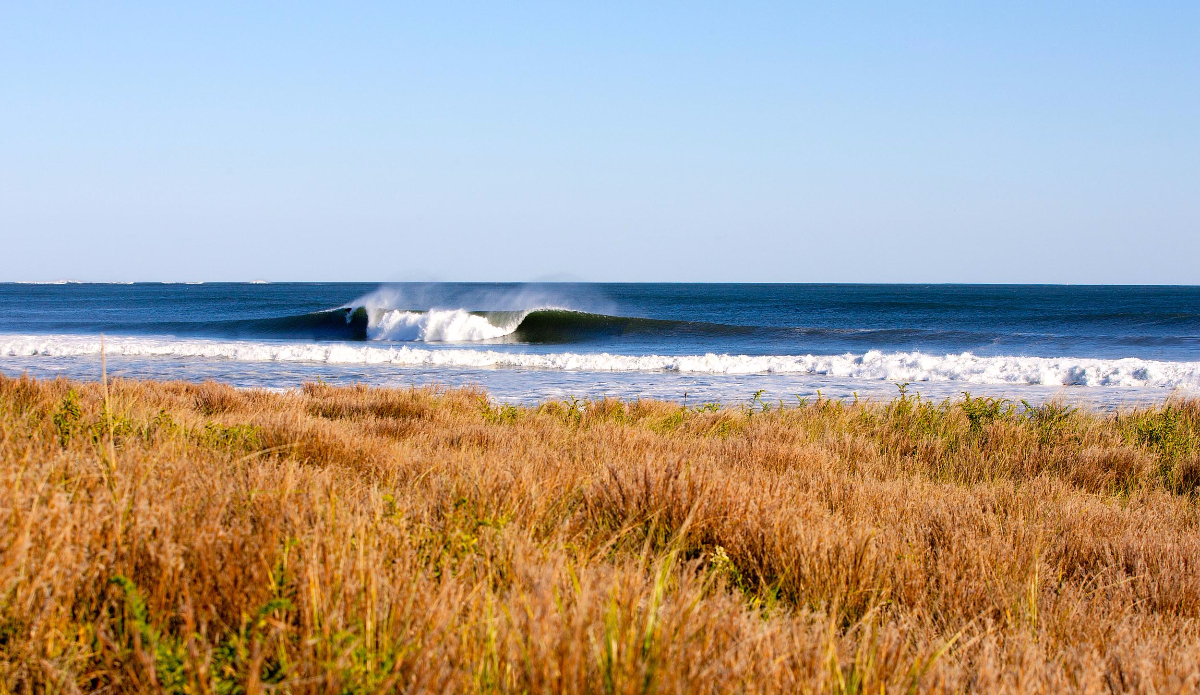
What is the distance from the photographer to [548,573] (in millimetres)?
2004

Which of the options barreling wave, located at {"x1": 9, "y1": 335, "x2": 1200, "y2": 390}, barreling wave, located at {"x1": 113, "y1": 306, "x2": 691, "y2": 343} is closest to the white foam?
barreling wave, located at {"x1": 113, "y1": 306, "x2": 691, "y2": 343}

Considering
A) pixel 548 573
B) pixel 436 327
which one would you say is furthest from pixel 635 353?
pixel 548 573

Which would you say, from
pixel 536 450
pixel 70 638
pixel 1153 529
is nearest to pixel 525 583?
pixel 70 638

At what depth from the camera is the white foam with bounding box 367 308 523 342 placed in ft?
104

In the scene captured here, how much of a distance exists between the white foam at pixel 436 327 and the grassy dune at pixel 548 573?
2624cm

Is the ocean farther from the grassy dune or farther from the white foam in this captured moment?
the grassy dune

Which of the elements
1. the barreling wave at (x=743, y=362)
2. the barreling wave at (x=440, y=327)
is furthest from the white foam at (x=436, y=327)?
the barreling wave at (x=743, y=362)

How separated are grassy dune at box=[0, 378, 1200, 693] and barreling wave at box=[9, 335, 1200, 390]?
12.3 meters

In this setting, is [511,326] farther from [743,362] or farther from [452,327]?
[743,362]

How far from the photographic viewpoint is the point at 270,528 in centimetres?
240

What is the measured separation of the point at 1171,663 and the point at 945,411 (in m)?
6.55

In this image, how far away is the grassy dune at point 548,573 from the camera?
1.80m

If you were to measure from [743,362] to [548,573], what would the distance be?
17565 mm

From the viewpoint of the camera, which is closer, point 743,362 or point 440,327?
point 743,362
